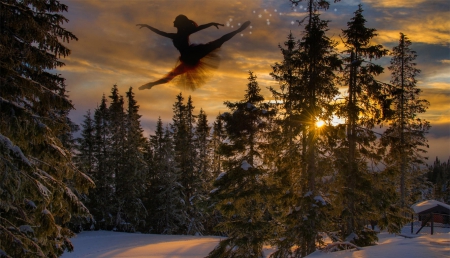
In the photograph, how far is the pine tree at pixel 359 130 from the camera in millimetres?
14719

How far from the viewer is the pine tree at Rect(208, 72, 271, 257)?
14.7 metres

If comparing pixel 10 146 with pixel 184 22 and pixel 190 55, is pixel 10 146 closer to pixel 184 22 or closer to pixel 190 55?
pixel 190 55

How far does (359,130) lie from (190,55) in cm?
1383

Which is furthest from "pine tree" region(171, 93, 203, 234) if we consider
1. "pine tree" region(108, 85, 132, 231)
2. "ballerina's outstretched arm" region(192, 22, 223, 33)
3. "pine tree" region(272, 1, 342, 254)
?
"ballerina's outstretched arm" region(192, 22, 223, 33)

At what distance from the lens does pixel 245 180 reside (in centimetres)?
1552

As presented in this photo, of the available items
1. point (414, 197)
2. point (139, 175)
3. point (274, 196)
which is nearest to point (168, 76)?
point (274, 196)

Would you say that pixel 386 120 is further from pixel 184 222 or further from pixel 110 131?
pixel 110 131

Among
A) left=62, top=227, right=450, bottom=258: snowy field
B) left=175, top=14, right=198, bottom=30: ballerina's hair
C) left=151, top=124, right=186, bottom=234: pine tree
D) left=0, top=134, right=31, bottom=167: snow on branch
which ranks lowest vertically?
left=62, top=227, right=450, bottom=258: snowy field

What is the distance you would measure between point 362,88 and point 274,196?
7.77m

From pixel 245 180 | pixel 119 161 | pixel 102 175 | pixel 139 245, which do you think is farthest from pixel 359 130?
pixel 102 175

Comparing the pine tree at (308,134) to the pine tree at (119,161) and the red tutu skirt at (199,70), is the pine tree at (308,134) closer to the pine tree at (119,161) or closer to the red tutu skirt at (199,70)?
the red tutu skirt at (199,70)

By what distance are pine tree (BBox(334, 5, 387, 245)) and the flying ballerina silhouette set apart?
11.8 metres

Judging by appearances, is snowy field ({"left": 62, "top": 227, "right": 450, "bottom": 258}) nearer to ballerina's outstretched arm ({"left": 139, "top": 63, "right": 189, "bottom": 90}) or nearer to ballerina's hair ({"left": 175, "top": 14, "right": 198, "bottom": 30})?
ballerina's outstretched arm ({"left": 139, "top": 63, "right": 189, "bottom": 90})

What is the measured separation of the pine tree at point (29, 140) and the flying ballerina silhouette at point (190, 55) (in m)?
3.43
